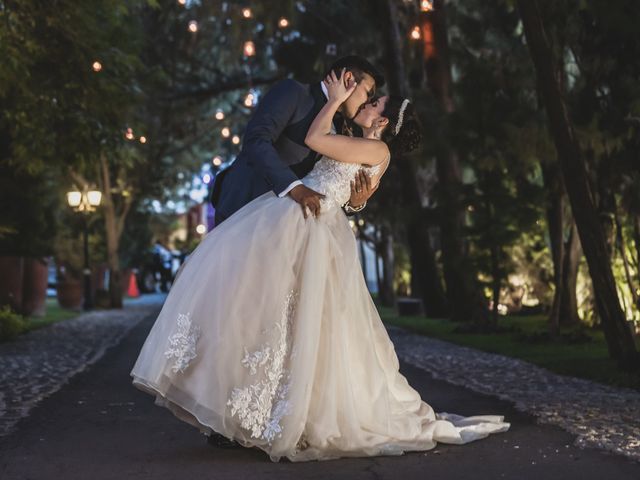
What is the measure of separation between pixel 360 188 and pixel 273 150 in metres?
0.62

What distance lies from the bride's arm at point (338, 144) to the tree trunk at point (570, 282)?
43.4 feet

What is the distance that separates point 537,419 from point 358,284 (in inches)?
79.8

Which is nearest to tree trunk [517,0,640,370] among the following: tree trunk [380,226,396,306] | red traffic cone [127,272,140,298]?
tree trunk [380,226,396,306]

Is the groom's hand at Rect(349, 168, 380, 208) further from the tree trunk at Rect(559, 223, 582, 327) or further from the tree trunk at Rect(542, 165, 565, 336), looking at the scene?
the tree trunk at Rect(559, 223, 582, 327)

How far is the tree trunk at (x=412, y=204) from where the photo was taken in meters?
23.4

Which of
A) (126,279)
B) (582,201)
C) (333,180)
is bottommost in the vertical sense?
(333,180)

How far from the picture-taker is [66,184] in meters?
35.8

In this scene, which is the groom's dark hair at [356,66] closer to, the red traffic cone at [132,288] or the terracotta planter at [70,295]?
the terracotta planter at [70,295]

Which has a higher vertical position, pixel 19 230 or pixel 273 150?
pixel 19 230

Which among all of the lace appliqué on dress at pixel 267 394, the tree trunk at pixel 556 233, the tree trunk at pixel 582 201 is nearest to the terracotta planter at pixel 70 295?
the tree trunk at pixel 556 233

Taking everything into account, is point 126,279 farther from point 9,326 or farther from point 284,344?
point 284,344

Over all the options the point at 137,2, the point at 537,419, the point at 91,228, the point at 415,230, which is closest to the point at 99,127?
the point at 137,2

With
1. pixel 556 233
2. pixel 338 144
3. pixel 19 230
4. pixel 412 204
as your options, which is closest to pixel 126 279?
pixel 19 230

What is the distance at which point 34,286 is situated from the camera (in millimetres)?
25453
